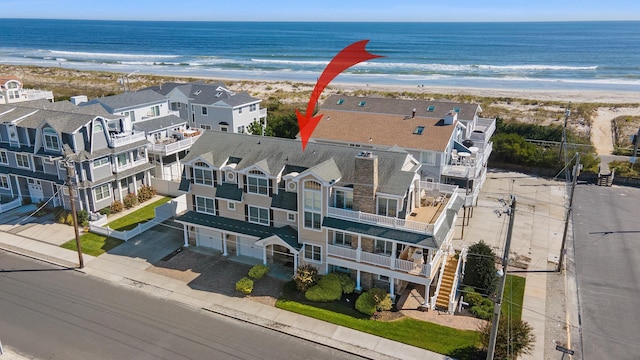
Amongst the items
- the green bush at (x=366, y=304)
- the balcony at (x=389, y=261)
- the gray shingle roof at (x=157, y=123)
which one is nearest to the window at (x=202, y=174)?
the balcony at (x=389, y=261)

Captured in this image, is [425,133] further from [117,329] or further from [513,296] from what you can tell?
[117,329]

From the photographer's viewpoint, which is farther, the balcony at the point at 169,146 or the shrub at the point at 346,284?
the balcony at the point at 169,146

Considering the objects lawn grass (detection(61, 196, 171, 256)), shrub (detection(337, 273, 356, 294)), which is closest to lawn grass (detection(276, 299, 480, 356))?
shrub (detection(337, 273, 356, 294))

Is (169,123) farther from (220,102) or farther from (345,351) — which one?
(345,351)

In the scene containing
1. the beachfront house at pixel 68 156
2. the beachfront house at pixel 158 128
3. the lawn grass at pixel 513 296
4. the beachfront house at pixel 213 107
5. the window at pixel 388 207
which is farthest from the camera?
the beachfront house at pixel 213 107

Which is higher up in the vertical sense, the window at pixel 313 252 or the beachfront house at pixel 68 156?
the beachfront house at pixel 68 156

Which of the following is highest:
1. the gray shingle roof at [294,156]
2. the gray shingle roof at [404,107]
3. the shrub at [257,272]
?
the gray shingle roof at [404,107]

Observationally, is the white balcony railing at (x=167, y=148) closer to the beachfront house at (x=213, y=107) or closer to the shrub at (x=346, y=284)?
the beachfront house at (x=213, y=107)
